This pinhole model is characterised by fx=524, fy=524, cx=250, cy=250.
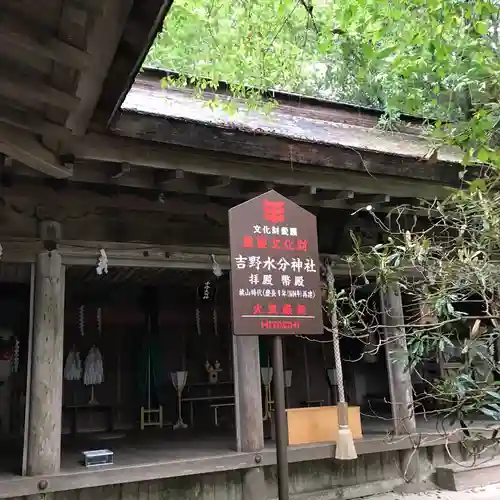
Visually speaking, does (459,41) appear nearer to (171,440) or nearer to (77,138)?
(77,138)

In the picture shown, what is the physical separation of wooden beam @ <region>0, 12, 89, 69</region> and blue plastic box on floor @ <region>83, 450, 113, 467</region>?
11.5ft

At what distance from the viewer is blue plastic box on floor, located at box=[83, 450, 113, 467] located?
4781 millimetres

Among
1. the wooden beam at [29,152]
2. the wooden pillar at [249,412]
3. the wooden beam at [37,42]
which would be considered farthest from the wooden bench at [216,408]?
the wooden beam at [37,42]

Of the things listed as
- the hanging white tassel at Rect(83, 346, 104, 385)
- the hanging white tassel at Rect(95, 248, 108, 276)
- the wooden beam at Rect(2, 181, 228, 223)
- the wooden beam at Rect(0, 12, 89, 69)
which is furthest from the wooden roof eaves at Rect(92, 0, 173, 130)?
the hanging white tassel at Rect(83, 346, 104, 385)

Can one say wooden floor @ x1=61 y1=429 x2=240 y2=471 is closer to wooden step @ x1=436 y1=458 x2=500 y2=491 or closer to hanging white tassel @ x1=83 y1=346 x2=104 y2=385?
hanging white tassel @ x1=83 y1=346 x2=104 y2=385

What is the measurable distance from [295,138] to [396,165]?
44.5 inches

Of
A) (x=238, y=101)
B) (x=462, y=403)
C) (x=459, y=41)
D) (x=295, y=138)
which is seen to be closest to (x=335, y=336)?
(x=462, y=403)

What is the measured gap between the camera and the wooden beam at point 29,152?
11.8 feet

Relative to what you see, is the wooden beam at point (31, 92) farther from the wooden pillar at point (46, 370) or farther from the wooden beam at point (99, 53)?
the wooden pillar at point (46, 370)

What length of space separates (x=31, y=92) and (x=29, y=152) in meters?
0.70

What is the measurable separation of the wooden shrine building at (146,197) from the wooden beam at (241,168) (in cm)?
2

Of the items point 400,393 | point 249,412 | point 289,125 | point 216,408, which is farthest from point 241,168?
point 216,408

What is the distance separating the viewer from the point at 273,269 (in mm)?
3213

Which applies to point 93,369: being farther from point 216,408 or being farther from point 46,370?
point 46,370
